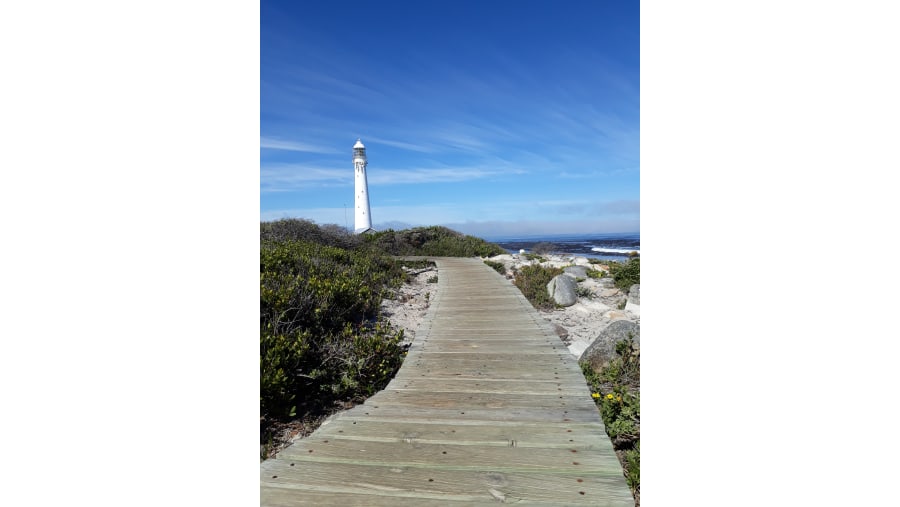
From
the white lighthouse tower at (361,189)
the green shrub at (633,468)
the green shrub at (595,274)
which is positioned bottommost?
the green shrub at (633,468)

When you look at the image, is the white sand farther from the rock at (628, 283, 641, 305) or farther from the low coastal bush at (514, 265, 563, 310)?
the low coastal bush at (514, 265, 563, 310)

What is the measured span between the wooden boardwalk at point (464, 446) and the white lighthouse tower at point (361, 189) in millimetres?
28035

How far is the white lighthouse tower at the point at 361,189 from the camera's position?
31.0m

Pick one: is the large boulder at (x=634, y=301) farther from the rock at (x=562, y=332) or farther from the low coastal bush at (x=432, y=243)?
the low coastal bush at (x=432, y=243)

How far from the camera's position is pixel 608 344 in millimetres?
4262

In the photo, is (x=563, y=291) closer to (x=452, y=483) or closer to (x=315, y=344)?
(x=315, y=344)

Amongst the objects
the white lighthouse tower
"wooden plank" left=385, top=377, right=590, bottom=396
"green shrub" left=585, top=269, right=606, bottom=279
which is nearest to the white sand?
"green shrub" left=585, top=269, right=606, bottom=279

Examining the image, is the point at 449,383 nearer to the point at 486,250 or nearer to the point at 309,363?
the point at 309,363

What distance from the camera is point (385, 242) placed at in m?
17.2

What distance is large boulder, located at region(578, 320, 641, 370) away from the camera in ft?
13.8

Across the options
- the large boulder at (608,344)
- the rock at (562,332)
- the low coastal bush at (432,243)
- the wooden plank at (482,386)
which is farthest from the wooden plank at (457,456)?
the low coastal bush at (432,243)
